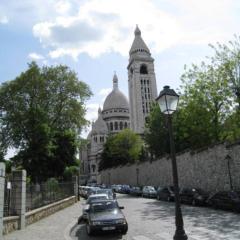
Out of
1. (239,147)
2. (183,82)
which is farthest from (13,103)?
(239,147)

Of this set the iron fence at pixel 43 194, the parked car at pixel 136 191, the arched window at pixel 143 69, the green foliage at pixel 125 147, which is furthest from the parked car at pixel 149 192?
the arched window at pixel 143 69

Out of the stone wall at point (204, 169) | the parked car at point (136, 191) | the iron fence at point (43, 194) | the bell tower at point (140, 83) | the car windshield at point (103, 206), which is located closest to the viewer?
the car windshield at point (103, 206)

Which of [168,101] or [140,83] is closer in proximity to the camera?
[168,101]

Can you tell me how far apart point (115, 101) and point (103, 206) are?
4997 inches

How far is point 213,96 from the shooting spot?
38.1 metres

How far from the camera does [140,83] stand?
4857 inches

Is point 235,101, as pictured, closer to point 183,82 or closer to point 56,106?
point 183,82

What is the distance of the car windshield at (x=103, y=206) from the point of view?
16.9 metres

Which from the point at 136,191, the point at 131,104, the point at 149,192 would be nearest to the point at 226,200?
the point at 149,192

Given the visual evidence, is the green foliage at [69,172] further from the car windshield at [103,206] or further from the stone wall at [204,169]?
the car windshield at [103,206]

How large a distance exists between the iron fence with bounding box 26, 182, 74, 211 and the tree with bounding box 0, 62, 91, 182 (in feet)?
34.3

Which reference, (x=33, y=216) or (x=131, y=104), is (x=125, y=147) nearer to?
(x=131, y=104)

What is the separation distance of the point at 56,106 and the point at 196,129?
18856 millimetres

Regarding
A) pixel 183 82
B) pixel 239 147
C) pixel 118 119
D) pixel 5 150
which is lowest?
pixel 239 147
